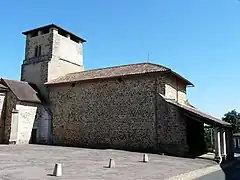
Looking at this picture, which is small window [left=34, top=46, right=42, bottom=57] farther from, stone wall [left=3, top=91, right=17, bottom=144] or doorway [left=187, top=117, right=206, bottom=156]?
doorway [left=187, top=117, right=206, bottom=156]

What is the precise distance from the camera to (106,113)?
71.4ft

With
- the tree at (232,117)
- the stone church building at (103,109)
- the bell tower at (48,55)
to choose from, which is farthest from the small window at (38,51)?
the tree at (232,117)

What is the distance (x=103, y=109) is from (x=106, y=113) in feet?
1.62

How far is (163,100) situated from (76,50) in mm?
16183

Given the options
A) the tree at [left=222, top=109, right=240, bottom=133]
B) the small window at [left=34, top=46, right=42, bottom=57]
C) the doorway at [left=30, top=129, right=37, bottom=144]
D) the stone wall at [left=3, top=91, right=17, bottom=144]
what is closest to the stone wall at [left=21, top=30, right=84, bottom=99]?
the small window at [left=34, top=46, right=42, bottom=57]

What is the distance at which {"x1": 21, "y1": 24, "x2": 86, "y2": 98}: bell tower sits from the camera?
89.5 ft

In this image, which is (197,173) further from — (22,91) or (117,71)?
(22,91)

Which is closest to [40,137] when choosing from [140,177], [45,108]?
[45,108]

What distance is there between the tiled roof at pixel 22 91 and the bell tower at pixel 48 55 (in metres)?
1.33

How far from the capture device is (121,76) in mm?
21234

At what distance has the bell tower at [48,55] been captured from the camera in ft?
89.5

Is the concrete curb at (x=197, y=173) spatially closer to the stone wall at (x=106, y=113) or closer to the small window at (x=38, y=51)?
the stone wall at (x=106, y=113)

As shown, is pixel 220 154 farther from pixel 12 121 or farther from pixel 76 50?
pixel 76 50

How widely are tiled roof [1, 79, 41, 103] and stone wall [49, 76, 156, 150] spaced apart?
1.70 meters
